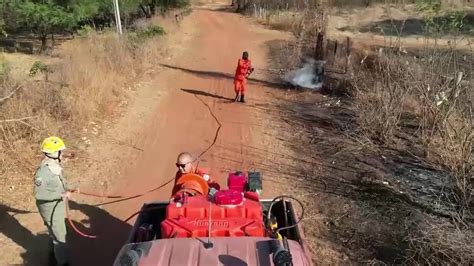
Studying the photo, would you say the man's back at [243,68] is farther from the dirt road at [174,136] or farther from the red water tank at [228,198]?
the red water tank at [228,198]

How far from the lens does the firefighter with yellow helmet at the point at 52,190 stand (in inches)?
230

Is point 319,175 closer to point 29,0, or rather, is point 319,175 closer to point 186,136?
point 186,136

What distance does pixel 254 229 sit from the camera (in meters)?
4.32

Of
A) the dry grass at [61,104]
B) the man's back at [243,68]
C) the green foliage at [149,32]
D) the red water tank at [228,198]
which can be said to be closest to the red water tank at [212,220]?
the red water tank at [228,198]

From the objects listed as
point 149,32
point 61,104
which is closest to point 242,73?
point 61,104

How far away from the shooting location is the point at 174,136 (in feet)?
37.8

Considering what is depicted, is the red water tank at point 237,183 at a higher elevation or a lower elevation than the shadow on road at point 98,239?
higher

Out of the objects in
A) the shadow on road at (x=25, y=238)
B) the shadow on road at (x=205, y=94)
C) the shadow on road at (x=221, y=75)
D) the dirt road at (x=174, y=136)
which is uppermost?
the shadow on road at (x=25, y=238)

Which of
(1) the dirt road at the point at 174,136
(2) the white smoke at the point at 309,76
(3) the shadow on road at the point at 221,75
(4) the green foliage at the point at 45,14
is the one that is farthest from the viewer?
(4) the green foliage at the point at 45,14

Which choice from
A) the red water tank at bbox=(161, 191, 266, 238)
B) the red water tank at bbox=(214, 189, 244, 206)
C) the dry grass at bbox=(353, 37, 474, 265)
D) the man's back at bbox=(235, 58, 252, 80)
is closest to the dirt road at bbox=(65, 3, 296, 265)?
the man's back at bbox=(235, 58, 252, 80)

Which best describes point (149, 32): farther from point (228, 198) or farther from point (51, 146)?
point (228, 198)

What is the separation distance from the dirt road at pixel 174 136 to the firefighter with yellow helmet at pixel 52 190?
64cm

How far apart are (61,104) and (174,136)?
2.51 metres

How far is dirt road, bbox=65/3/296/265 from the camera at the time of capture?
306 inches
